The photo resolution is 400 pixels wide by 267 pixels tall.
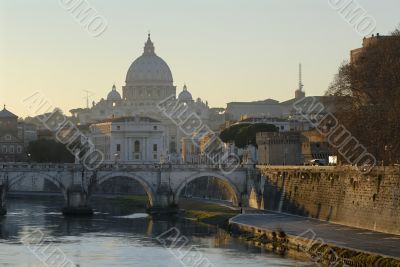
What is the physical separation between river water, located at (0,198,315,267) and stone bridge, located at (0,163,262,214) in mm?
3528

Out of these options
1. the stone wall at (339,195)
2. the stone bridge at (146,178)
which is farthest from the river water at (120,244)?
the stone wall at (339,195)

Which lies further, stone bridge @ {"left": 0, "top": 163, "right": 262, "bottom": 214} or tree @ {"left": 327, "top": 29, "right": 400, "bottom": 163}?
stone bridge @ {"left": 0, "top": 163, "right": 262, "bottom": 214}

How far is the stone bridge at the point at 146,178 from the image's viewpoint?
98.2 m

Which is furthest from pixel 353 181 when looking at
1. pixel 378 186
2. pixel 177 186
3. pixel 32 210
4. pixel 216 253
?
pixel 32 210

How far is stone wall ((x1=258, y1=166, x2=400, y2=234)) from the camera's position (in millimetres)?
67500

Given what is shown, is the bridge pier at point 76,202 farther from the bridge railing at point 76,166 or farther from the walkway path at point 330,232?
the walkway path at point 330,232

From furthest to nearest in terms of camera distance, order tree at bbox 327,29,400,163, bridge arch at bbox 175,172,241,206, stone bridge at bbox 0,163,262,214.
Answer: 1. bridge arch at bbox 175,172,241,206
2. stone bridge at bbox 0,163,262,214
3. tree at bbox 327,29,400,163

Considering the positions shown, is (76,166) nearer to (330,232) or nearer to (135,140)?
(330,232)

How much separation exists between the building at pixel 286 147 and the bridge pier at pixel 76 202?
19.1 m

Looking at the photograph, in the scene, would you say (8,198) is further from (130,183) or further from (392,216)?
(392,216)

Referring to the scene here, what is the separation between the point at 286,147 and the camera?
11244cm

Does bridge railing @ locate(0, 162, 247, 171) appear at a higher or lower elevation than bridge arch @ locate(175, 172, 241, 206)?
higher

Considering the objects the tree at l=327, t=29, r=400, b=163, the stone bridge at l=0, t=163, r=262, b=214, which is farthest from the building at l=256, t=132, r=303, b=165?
the tree at l=327, t=29, r=400, b=163

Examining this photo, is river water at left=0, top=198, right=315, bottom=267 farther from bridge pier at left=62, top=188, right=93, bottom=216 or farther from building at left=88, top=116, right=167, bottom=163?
building at left=88, top=116, right=167, bottom=163
